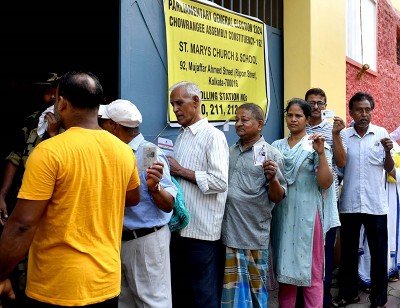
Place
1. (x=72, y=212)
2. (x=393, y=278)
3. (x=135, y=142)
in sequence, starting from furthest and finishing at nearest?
(x=393, y=278)
(x=135, y=142)
(x=72, y=212)

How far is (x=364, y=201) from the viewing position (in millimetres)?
4266

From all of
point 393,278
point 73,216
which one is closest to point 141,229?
point 73,216

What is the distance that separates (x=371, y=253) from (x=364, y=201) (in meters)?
0.50

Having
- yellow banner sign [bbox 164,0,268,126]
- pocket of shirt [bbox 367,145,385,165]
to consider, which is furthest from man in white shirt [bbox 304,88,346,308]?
yellow banner sign [bbox 164,0,268,126]

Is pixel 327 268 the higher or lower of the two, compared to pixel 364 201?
lower

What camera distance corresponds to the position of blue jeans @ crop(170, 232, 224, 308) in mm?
3102

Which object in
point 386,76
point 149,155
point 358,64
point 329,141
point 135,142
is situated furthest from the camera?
point 386,76

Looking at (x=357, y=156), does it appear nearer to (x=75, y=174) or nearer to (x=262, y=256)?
(x=262, y=256)

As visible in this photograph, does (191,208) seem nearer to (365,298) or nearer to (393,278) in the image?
(365,298)

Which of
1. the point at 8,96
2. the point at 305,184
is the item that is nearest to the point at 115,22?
the point at 8,96

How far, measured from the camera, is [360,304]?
4457mm

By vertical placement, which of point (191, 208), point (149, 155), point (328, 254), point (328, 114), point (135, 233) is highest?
point (328, 114)

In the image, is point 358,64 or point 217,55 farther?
point 358,64

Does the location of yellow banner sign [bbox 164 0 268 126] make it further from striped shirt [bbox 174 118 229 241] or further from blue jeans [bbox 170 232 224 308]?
blue jeans [bbox 170 232 224 308]
